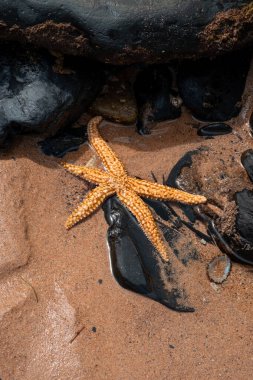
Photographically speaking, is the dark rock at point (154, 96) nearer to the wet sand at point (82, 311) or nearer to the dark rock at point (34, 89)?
the dark rock at point (34, 89)

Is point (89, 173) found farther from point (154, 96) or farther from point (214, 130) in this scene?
point (214, 130)

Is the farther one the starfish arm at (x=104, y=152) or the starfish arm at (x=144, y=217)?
the starfish arm at (x=104, y=152)

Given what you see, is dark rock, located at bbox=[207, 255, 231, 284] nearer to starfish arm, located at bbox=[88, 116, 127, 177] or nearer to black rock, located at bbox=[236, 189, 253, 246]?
black rock, located at bbox=[236, 189, 253, 246]

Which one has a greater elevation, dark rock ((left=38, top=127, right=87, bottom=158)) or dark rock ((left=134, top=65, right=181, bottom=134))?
dark rock ((left=134, top=65, right=181, bottom=134))

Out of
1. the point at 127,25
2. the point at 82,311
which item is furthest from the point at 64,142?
the point at 82,311

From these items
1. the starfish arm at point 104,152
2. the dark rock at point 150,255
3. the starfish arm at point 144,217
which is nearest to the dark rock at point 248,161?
the dark rock at point 150,255

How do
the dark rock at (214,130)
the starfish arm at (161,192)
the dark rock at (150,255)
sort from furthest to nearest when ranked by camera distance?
the dark rock at (214,130) → the starfish arm at (161,192) → the dark rock at (150,255)

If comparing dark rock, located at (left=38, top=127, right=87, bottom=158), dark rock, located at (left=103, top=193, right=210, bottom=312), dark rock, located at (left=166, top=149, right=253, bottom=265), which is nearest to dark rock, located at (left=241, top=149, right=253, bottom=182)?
dark rock, located at (left=166, top=149, right=253, bottom=265)

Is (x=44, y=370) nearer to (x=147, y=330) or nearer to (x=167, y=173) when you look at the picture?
(x=147, y=330)
